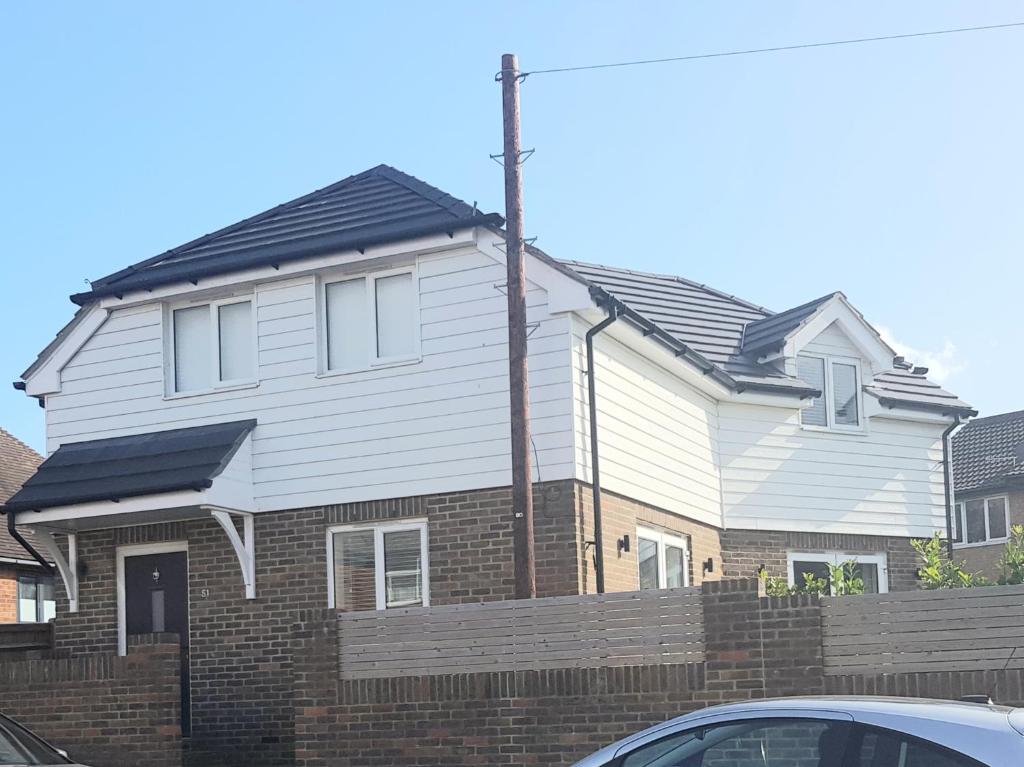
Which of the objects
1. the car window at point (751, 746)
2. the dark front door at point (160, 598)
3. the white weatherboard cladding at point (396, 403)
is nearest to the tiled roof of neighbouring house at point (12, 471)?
the dark front door at point (160, 598)

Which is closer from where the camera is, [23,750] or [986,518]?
[23,750]

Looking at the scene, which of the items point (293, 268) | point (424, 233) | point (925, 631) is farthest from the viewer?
point (293, 268)

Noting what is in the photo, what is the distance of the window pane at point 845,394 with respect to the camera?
2042 cm

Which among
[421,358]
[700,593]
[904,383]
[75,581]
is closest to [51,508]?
[75,581]

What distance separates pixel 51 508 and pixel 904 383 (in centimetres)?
1269

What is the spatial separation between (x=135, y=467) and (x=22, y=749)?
20.4 ft

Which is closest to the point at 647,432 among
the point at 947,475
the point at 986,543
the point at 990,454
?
the point at 947,475

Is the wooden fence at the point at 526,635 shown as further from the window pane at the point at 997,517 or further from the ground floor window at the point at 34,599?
the window pane at the point at 997,517

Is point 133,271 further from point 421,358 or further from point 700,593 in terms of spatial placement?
point 700,593

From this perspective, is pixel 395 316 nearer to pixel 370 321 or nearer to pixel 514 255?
pixel 370 321

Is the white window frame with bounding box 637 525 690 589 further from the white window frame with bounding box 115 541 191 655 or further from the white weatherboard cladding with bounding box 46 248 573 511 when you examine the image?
the white window frame with bounding box 115 541 191 655

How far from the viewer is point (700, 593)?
11.4 metres

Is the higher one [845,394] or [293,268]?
[293,268]

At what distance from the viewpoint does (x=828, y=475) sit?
20047 mm
